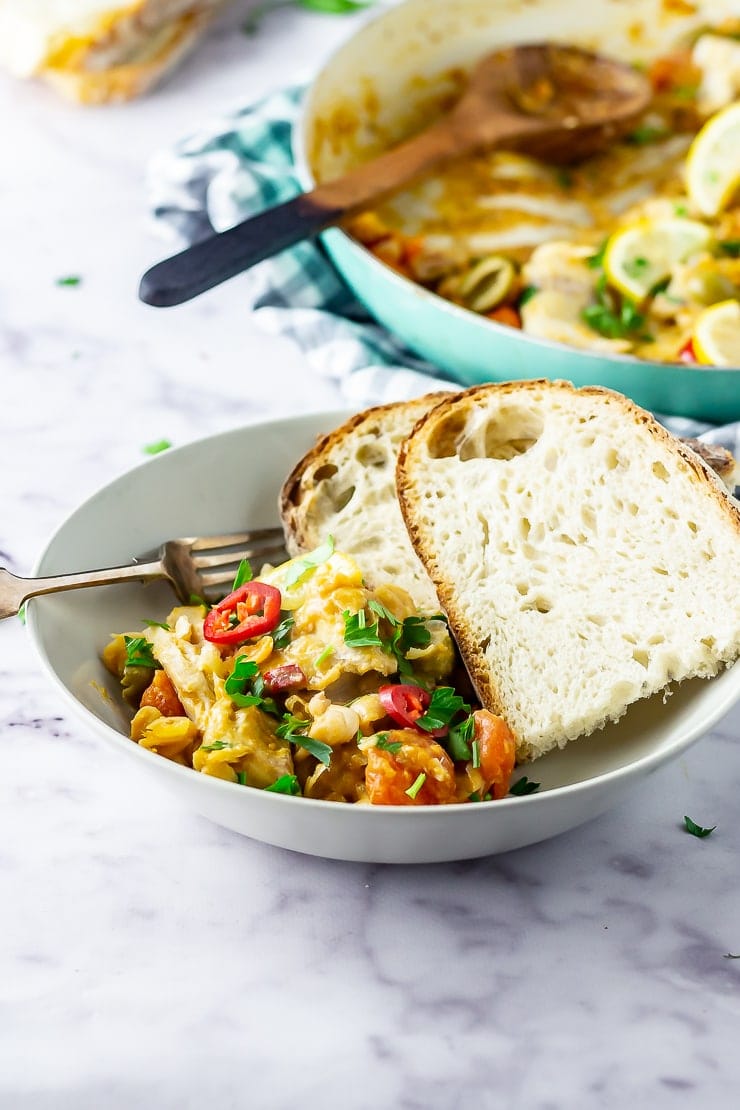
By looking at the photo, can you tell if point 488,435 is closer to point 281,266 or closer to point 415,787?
point 415,787

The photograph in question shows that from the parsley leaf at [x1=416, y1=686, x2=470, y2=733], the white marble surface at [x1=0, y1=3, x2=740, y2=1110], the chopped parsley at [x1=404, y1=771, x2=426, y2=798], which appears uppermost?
the chopped parsley at [x1=404, y1=771, x2=426, y2=798]

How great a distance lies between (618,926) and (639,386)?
138 cm

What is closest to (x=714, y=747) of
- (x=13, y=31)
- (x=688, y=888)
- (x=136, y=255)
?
(x=688, y=888)

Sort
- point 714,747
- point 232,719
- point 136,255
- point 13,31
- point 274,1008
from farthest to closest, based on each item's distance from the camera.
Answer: point 13,31, point 136,255, point 714,747, point 232,719, point 274,1008

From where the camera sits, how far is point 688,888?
2049 mm

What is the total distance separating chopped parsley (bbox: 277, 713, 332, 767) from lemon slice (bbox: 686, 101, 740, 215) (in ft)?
7.93

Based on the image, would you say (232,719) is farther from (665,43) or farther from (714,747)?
(665,43)

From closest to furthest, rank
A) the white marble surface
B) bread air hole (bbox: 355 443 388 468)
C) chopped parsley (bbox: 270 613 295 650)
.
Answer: the white marble surface < chopped parsley (bbox: 270 613 295 650) < bread air hole (bbox: 355 443 388 468)

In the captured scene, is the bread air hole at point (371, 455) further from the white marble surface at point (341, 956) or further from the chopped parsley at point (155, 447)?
the white marble surface at point (341, 956)

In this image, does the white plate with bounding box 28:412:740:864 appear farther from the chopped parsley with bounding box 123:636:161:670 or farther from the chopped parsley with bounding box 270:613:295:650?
the chopped parsley with bounding box 270:613:295:650

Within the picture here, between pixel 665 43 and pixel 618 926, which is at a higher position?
pixel 665 43

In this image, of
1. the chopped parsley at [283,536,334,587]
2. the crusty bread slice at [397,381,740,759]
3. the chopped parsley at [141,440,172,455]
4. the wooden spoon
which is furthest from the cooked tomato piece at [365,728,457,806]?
the wooden spoon

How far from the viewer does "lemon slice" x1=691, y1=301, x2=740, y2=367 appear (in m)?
3.04

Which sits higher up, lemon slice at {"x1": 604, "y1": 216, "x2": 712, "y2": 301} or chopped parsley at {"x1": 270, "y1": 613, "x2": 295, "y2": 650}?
chopped parsley at {"x1": 270, "y1": 613, "x2": 295, "y2": 650}
